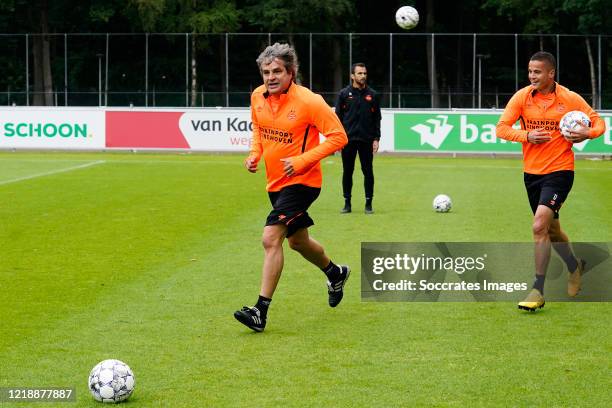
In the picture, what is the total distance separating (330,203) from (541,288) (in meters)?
9.23

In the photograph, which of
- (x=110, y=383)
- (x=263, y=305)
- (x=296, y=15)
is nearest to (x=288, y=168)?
(x=263, y=305)

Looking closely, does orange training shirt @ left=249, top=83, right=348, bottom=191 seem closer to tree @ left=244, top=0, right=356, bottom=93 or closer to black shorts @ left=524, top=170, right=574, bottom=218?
black shorts @ left=524, top=170, right=574, bottom=218

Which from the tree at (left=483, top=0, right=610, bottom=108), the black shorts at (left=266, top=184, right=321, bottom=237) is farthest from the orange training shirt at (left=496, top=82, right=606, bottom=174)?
the tree at (left=483, top=0, right=610, bottom=108)

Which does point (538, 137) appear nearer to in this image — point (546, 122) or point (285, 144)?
point (546, 122)

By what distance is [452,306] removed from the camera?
380 inches

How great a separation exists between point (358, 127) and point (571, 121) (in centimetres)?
793

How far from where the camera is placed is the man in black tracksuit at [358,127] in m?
17.3

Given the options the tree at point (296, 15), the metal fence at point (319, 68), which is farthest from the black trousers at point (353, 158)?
the tree at point (296, 15)

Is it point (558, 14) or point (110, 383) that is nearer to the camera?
point (110, 383)

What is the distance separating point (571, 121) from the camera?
951 centimetres

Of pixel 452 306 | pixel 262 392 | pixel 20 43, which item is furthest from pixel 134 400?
pixel 20 43

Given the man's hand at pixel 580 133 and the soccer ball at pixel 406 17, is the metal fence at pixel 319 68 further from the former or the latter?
the man's hand at pixel 580 133

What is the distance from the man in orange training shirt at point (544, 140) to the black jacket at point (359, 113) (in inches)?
293

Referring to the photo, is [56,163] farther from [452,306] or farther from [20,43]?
[20,43]
